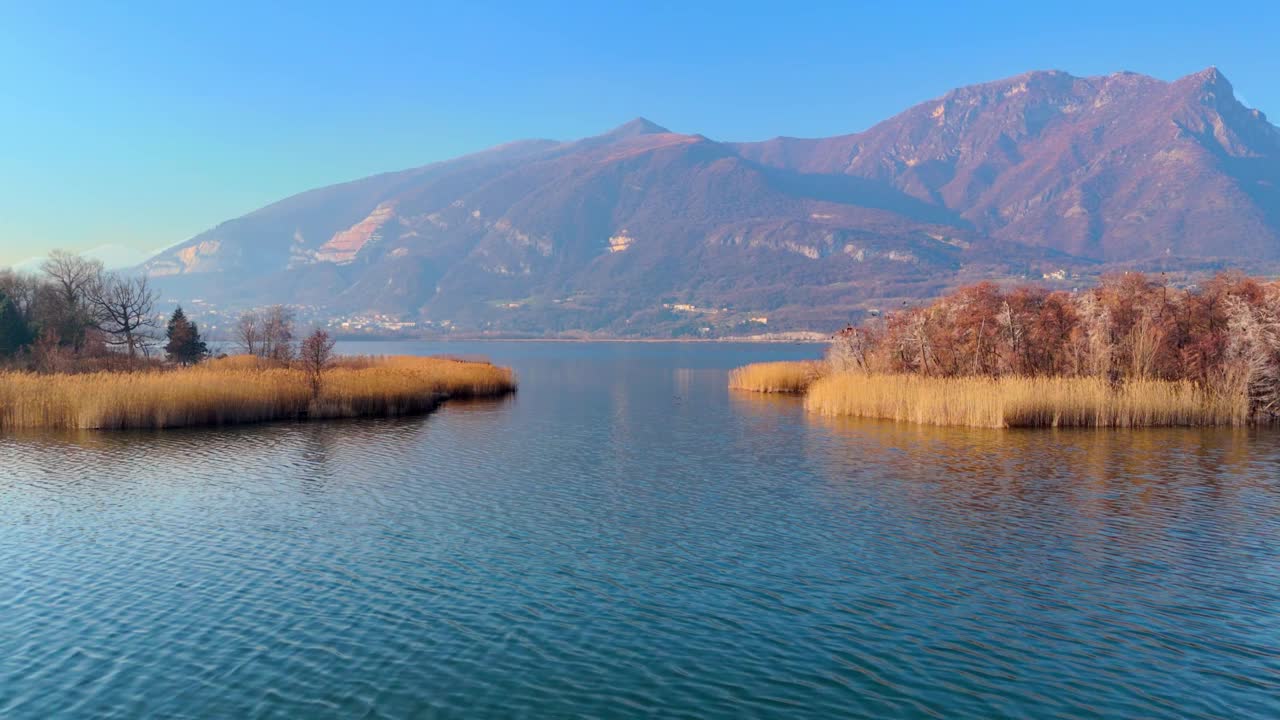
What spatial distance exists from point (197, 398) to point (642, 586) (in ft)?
116

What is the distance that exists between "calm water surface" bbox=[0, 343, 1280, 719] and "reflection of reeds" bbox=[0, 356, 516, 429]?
8.40 meters

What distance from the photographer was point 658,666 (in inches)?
523

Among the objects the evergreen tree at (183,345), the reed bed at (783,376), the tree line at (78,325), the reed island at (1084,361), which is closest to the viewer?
the reed island at (1084,361)

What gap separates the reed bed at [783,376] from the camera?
69.9m

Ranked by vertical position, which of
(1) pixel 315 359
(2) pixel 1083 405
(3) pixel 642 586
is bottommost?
(3) pixel 642 586

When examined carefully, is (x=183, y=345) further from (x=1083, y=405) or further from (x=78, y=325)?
(x=1083, y=405)

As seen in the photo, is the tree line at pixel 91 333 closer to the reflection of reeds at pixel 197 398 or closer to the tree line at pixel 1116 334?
the reflection of reeds at pixel 197 398

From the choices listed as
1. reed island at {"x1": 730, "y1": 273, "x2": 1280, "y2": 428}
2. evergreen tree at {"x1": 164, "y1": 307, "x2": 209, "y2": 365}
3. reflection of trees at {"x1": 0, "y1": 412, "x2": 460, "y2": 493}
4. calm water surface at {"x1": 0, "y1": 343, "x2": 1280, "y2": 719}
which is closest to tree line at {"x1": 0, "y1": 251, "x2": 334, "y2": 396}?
evergreen tree at {"x1": 164, "y1": 307, "x2": 209, "y2": 365}

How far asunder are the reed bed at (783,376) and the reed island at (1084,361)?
12.4 metres

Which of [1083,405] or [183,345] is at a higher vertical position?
[183,345]

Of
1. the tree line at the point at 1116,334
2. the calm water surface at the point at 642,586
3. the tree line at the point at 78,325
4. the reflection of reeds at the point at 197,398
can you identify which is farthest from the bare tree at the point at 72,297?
the tree line at the point at 1116,334

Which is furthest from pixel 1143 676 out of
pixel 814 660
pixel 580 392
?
pixel 580 392

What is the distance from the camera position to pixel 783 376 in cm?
Result: 7206

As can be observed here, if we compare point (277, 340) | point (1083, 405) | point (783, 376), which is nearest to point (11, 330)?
point (277, 340)
